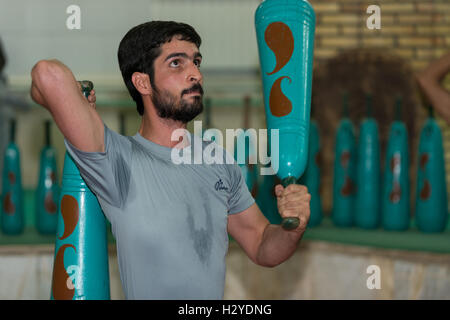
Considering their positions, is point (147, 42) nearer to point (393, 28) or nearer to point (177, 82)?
point (177, 82)

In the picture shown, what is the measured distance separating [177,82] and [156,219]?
170 mm

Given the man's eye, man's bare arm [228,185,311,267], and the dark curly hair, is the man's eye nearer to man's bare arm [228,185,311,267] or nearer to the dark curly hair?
the dark curly hair

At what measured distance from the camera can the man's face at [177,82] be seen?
62cm

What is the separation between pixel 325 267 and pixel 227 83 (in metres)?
1.24

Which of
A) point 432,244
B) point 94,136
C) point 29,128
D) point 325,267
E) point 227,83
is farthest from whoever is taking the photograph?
point 227,83

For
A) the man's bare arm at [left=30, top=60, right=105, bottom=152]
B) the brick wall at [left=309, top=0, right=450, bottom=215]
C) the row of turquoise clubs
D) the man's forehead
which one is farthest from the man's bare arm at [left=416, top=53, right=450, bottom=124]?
the man's bare arm at [left=30, top=60, right=105, bottom=152]

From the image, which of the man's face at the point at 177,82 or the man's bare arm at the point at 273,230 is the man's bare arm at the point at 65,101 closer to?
the man's face at the point at 177,82

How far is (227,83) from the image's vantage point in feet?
7.89

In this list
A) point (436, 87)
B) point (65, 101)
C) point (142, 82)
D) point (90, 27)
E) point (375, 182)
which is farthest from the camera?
point (90, 27)

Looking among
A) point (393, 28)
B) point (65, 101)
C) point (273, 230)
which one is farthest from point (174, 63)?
point (393, 28)

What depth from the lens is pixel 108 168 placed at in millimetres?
582

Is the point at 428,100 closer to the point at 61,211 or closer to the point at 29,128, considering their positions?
the point at 61,211

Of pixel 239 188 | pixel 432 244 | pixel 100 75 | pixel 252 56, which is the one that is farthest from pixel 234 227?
pixel 252 56

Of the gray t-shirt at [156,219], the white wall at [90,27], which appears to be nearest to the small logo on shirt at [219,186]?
the gray t-shirt at [156,219]
